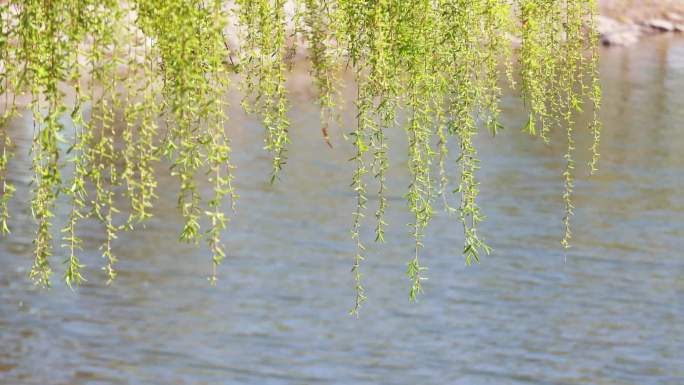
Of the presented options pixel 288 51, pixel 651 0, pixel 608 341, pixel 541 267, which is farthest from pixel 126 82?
pixel 651 0

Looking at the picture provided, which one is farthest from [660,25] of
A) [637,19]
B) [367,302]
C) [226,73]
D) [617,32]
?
[226,73]

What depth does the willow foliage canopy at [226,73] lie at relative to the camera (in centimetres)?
351

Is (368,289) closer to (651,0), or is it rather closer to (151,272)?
(151,272)

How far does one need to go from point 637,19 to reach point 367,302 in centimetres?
4190

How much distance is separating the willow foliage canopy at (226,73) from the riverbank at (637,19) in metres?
57.4

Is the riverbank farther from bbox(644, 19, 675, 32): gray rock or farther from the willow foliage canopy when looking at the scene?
the willow foliage canopy

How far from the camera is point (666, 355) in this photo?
23.2 meters

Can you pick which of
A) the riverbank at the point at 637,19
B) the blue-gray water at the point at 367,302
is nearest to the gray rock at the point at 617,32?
the riverbank at the point at 637,19

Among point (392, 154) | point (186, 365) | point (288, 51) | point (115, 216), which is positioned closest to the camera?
point (288, 51)

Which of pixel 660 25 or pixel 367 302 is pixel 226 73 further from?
pixel 660 25

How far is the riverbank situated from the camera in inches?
2408

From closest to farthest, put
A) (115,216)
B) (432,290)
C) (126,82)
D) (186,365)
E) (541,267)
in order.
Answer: (126,82) → (186,365) → (432,290) → (541,267) → (115,216)

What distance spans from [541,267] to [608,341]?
4.31 metres

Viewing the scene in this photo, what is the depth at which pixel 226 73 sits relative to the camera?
12.5 feet
